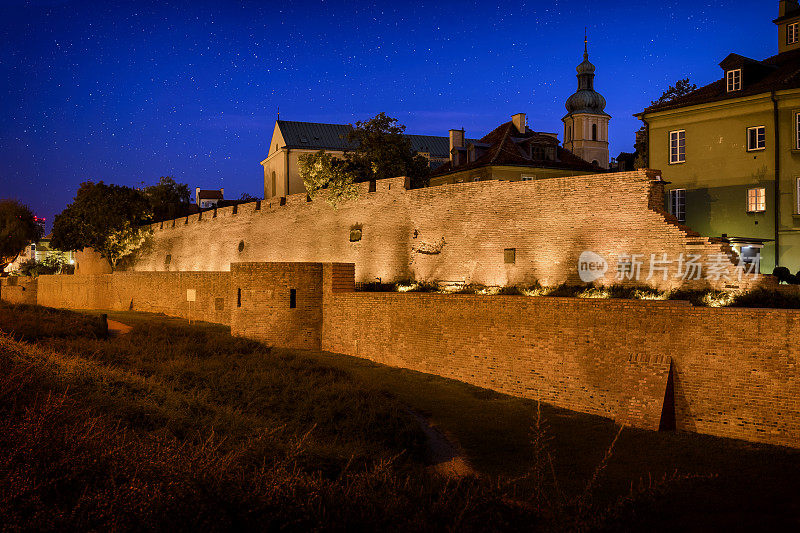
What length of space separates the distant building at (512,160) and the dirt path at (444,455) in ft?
72.4

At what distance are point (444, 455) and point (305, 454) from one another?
367 centimetres

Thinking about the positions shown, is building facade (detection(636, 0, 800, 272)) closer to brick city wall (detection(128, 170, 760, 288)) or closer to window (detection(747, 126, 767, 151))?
window (detection(747, 126, 767, 151))

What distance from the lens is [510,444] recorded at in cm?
1199

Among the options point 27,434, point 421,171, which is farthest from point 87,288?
point 27,434

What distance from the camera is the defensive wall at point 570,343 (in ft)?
36.5

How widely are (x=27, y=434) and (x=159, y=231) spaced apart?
40.0 m

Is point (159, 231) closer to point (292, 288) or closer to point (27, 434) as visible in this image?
point (292, 288)

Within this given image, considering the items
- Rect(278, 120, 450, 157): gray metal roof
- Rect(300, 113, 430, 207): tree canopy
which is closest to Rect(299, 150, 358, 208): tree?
Rect(300, 113, 430, 207): tree canopy

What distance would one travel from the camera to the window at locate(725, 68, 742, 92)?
2230 centimetres

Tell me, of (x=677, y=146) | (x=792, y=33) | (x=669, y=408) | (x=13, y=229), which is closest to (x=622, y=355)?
(x=669, y=408)

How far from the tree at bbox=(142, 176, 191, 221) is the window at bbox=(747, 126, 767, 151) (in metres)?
48.6

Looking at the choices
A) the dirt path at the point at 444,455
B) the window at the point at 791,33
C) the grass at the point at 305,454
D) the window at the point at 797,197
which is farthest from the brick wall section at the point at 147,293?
the window at the point at 791,33

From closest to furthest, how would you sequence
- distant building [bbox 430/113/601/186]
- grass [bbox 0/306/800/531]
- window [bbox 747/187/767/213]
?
grass [bbox 0/306/800/531]
window [bbox 747/187/767/213]
distant building [bbox 430/113/601/186]

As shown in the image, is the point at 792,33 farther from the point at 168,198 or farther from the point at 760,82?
the point at 168,198
